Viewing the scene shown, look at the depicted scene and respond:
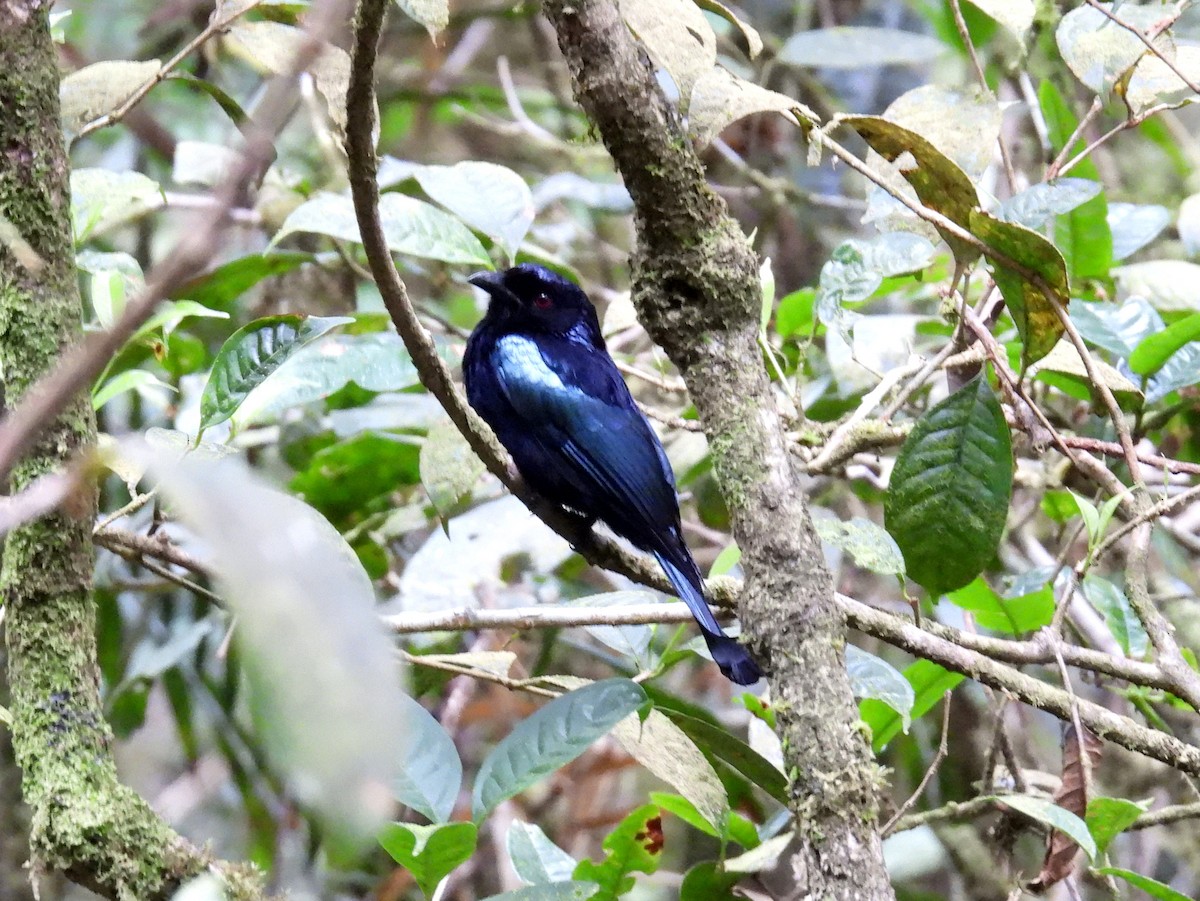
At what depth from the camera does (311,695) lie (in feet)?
1.74

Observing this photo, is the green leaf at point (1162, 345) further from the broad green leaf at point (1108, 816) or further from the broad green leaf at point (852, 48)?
the broad green leaf at point (852, 48)

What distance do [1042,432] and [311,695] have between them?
206 cm

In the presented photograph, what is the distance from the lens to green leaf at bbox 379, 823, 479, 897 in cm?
171

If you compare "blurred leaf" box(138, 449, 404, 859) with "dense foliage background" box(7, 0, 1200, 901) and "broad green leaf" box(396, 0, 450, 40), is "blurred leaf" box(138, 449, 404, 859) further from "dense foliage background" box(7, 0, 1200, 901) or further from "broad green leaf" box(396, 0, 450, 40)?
"broad green leaf" box(396, 0, 450, 40)

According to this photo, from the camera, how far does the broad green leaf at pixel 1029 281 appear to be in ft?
6.25

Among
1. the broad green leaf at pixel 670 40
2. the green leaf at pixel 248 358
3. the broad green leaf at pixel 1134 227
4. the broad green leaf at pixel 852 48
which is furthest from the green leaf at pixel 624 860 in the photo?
the broad green leaf at pixel 852 48

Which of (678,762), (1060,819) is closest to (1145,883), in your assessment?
(1060,819)

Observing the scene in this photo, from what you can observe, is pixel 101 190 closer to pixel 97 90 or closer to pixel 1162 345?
pixel 97 90

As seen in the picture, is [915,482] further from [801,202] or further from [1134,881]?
[801,202]

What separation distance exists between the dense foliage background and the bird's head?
18cm

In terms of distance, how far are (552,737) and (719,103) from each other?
101cm

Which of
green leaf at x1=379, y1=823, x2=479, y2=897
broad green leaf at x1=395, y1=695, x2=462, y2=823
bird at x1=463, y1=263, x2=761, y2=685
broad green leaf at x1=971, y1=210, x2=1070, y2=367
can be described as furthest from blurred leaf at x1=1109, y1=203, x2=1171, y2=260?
green leaf at x1=379, y1=823, x2=479, y2=897

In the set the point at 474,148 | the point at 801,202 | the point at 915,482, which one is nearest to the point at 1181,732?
the point at 915,482

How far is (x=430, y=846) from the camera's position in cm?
173
